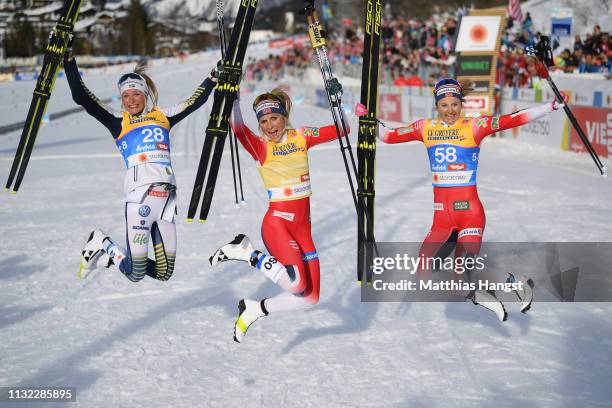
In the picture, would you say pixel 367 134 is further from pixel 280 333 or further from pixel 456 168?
pixel 280 333

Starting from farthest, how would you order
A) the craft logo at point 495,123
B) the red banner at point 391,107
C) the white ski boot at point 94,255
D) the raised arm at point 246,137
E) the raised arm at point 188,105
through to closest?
the red banner at point 391,107, the white ski boot at point 94,255, the raised arm at point 188,105, the craft logo at point 495,123, the raised arm at point 246,137

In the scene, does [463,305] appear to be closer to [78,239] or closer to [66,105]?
[78,239]

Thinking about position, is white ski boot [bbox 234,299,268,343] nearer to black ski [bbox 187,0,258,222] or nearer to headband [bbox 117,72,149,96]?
black ski [bbox 187,0,258,222]

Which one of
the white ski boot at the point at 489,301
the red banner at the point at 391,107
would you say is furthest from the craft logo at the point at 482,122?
the red banner at the point at 391,107

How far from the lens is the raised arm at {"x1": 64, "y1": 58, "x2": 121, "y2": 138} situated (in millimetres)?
5363

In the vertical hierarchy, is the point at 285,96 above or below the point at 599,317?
above

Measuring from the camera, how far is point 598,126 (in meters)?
16.3

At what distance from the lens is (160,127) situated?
18.2 ft

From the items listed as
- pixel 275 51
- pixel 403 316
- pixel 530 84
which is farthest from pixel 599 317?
pixel 275 51

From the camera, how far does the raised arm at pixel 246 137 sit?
517 cm

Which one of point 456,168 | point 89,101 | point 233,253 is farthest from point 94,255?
point 456,168

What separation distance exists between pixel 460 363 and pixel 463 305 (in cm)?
173

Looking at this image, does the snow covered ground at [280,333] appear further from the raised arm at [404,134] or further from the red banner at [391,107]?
the red banner at [391,107]

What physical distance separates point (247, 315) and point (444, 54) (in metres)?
22.5
